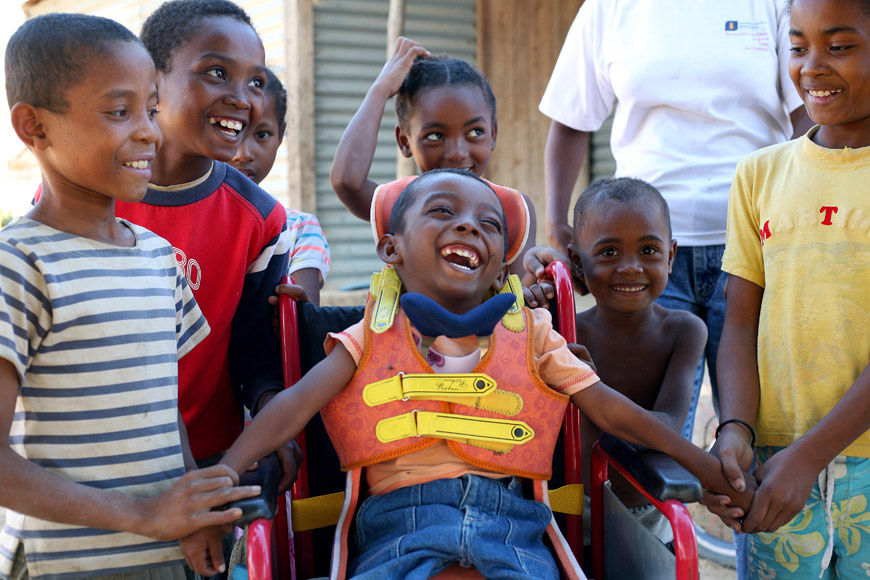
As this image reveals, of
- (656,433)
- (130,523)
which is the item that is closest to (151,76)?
(130,523)

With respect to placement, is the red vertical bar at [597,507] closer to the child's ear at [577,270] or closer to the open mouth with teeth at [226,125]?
the child's ear at [577,270]

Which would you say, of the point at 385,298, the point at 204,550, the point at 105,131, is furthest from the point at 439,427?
the point at 105,131

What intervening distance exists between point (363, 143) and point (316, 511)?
1265 millimetres

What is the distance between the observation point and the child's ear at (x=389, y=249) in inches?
81.1

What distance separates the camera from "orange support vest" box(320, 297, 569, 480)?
1854 millimetres

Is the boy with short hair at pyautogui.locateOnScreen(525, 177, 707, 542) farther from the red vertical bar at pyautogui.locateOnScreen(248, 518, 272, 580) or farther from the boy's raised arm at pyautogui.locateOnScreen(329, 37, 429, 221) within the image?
the red vertical bar at pyautogui.locateOnScreen(248, 518, 272, 580)

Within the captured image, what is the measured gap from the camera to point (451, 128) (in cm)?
266

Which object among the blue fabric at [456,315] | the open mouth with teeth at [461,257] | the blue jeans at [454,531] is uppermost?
the open mouth with teeth at [461,257]

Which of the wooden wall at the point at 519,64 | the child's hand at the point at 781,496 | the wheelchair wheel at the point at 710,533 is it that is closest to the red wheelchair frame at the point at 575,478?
the child's hand at the point at 781,496

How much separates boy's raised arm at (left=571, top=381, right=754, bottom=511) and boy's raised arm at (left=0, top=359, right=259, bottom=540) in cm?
83

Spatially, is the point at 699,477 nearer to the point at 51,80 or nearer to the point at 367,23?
the point at 51,80

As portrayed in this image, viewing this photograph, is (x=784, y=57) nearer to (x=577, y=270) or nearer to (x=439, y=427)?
(x=577, y=270)

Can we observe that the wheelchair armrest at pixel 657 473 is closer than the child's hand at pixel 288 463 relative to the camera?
Yes

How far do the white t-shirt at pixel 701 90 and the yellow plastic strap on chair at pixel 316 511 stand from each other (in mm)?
1382
